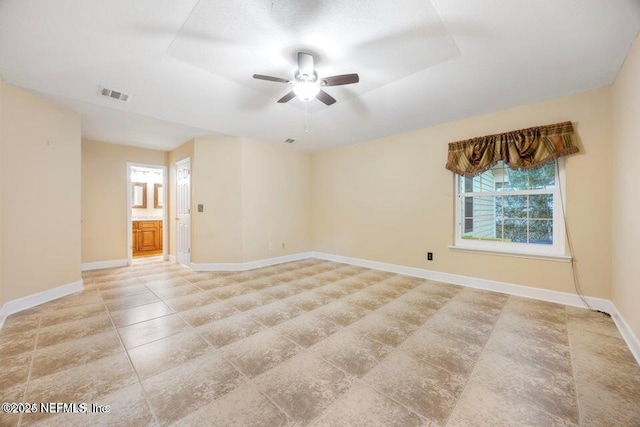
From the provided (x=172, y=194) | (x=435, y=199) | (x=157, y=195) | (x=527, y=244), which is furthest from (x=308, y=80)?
(x=157, y=195)

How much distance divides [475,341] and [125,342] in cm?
307

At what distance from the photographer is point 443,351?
2.06 m

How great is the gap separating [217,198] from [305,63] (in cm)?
323

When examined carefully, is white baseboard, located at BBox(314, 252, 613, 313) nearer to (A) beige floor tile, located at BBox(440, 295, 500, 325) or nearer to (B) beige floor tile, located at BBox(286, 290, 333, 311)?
(A) beige floor tile, located at BBox(440, 295, 500, 325)

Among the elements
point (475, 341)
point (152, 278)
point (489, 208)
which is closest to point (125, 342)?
point (152, 278)

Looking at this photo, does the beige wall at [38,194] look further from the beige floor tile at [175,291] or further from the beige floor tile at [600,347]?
the beige floor tile at [600,347]

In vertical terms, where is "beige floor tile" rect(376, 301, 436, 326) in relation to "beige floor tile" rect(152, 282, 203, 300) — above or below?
above

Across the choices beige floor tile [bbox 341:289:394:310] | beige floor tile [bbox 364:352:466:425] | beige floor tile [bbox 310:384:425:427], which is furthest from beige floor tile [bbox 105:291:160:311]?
beige floor tile [bbox 364:352:466:425]

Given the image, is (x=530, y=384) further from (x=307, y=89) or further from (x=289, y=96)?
(x=289, y=96)

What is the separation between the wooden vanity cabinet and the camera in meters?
6.49

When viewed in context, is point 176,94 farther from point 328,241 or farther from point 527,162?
point 527,162

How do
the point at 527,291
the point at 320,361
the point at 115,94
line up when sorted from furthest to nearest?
the point at 527,291 < the point at 115,94 < the point at 320,361

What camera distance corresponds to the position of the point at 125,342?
219 centimetres

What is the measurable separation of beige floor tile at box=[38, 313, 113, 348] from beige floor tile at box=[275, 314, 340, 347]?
173 centimetres
